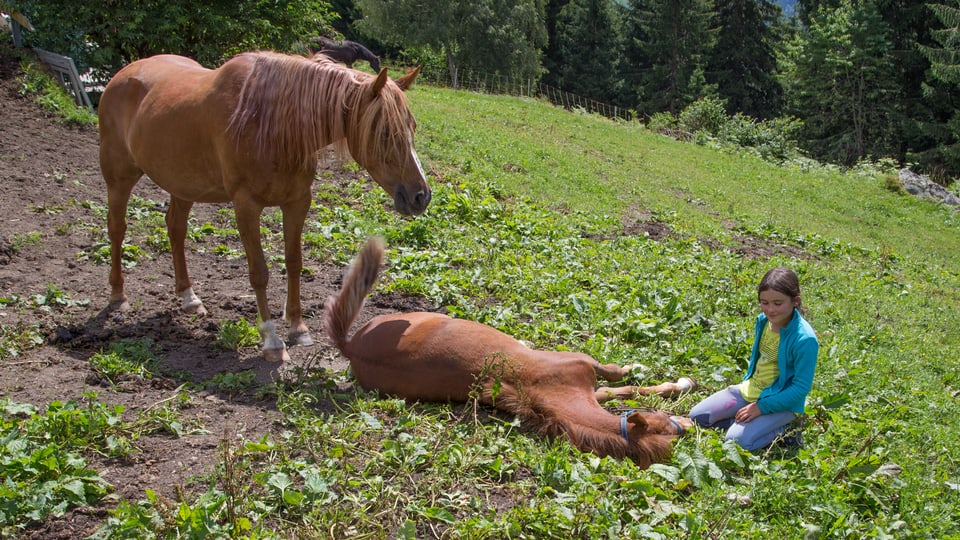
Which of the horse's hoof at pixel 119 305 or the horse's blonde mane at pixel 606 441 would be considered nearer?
the horse's blonde mane at pixel 606 441

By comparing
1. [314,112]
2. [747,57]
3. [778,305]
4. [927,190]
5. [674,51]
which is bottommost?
[778,305]

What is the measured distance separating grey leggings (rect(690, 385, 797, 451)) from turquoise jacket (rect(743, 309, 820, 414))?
77 mm

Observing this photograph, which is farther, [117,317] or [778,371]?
[117,317]

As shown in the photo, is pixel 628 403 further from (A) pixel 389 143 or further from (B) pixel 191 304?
(B) pixel 191 304

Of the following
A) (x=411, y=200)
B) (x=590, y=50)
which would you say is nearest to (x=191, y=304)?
(x=411, y=200)

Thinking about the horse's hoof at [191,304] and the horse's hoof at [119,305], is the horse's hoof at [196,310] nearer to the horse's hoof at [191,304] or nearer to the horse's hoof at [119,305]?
the horse's hoof at [191,304]

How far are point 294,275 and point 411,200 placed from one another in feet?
4.40

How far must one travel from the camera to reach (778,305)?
12.6ft

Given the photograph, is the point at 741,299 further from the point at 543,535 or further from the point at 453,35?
the point at 453,35

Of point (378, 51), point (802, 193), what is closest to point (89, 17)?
point (802, 193)

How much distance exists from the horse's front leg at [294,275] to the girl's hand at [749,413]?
9.88 feet

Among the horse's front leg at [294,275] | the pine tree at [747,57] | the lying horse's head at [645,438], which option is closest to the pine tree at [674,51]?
the pine tree at [747,57]

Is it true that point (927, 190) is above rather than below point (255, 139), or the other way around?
below

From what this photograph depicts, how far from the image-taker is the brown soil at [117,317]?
10.9 feet
